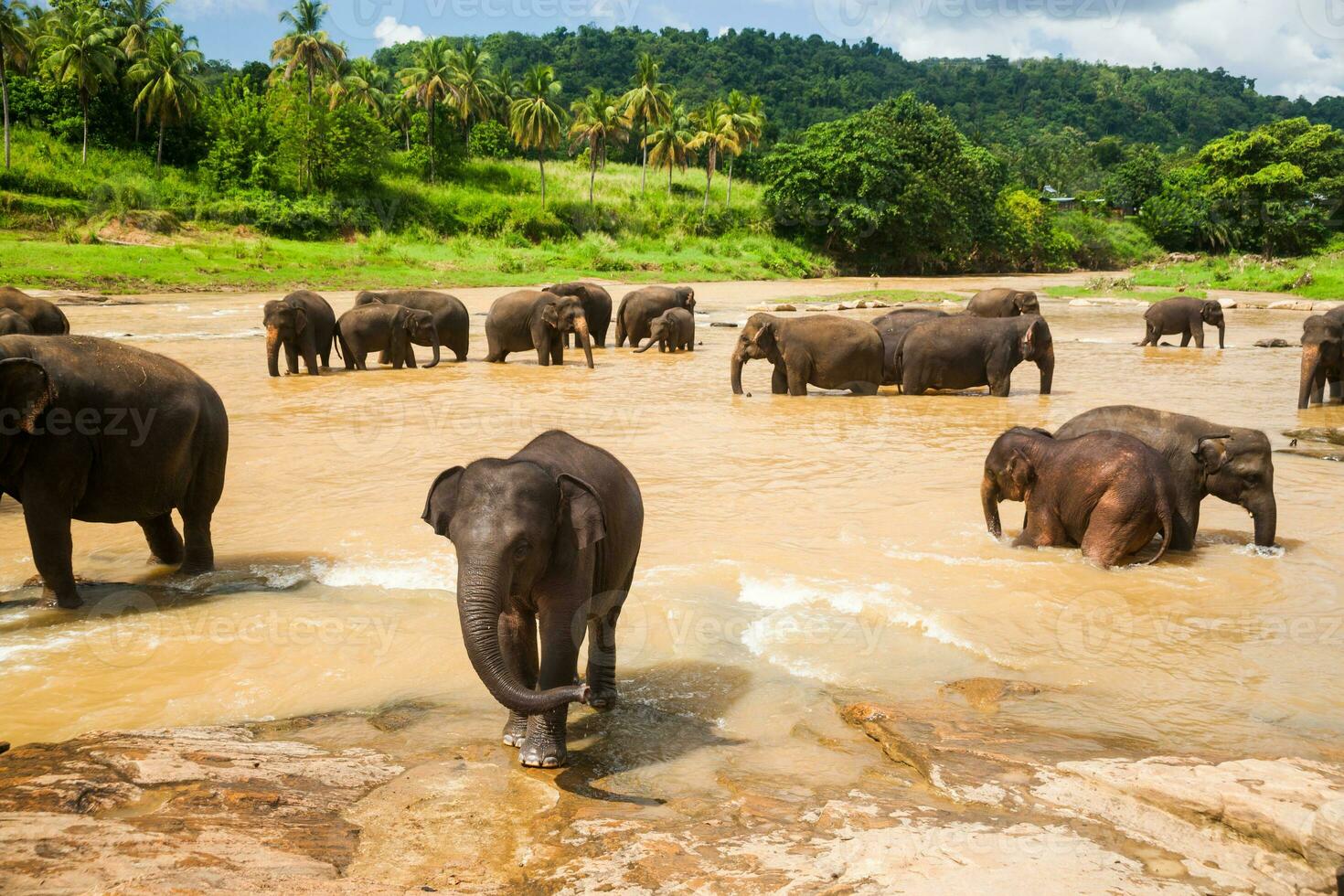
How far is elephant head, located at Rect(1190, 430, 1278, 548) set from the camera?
859 centimetres

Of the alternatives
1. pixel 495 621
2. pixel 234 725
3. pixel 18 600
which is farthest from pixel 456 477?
pixel 18 600

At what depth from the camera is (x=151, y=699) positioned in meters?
5.66

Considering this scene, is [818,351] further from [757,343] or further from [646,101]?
[646,101]

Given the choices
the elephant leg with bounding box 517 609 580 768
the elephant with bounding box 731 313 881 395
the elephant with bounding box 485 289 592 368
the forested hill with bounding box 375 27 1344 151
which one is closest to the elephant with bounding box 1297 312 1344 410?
the elephant with bounding box 731 313 881 395

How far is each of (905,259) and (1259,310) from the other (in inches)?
1112

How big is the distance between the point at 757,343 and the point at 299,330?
Answer: 777 cm

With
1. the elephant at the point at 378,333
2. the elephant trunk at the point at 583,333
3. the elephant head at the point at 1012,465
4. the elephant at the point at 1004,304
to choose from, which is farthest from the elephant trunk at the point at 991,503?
the elephant at the point at 1004,304

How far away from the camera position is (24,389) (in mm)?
6480

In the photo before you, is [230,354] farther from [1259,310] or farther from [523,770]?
[1259,310]

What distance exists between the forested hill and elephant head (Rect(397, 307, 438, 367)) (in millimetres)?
84821

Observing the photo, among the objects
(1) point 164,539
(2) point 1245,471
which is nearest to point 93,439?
(1) point 164,539

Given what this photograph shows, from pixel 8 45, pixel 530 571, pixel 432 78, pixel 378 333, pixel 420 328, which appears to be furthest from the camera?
pixel 432 78

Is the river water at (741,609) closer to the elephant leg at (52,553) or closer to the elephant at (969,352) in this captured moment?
the elephant leg at (52,553)

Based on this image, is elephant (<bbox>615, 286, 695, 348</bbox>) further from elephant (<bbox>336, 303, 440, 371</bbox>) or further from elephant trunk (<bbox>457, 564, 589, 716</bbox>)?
elephant trunk (<bbox>457, 564, 589, 716</bbox>)
